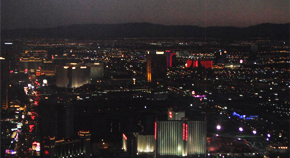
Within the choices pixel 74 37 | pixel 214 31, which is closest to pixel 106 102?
pixel 74 37

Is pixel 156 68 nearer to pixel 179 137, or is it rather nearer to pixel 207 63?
pixel 207 63

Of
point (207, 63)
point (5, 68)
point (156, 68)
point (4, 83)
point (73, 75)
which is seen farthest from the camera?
point (156, 68)

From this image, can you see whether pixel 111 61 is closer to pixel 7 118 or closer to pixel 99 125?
pixel 99 125

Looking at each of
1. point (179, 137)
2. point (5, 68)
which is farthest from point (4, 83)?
point (179, 137)

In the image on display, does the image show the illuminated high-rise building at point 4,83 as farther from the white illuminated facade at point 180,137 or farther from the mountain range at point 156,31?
the white illuminated facade at point 180,137

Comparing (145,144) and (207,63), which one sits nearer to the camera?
(145,144)

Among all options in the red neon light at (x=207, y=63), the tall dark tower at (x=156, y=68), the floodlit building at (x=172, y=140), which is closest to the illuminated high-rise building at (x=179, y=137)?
the floodlit building at (x=172, y=140)
